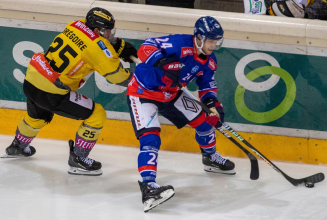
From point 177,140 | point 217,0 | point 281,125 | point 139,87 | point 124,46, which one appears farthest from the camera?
point 217,0

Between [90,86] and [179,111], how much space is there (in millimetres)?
1139

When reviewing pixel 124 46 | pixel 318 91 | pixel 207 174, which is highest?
pixel 124 46

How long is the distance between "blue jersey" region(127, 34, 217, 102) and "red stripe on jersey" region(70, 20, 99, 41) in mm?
394

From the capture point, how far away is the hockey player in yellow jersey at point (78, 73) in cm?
311

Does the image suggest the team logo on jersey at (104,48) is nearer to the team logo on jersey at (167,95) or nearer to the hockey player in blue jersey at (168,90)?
the hockey player in blue jersey at (168,90)

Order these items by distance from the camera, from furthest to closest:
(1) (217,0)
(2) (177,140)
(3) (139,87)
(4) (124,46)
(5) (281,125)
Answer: (1) (217,0)
(2) (177,140)
(5) (281,125)
(4) (124,46)
(3) (139,87)

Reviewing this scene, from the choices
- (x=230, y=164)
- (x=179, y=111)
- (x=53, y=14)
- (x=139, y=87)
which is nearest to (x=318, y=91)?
(x=230, y=164)

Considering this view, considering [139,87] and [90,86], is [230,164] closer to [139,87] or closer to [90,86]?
[139,87]

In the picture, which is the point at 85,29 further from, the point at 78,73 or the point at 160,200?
the point at 160,200

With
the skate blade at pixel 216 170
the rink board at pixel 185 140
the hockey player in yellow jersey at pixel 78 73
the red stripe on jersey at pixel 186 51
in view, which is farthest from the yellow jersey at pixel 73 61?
the skate blade at pixel 216 170

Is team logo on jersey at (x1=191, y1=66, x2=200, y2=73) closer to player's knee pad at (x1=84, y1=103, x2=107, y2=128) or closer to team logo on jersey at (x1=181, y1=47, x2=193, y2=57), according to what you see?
team logo on jersey at (x1=181, y1=47, x2=193, y2=57)

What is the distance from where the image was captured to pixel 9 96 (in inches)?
162

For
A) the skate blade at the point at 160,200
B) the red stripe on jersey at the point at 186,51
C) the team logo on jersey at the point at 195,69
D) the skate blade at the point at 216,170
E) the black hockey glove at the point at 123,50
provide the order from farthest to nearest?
the skate blade at the point at 216,170 < the black hockey glove at the point at 123,50 < the team logo on jersey at the point at 195,69 < the red stripe on jersey at the point at 186,51 < the skate blade at the point at 160,200

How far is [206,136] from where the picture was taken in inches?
134
